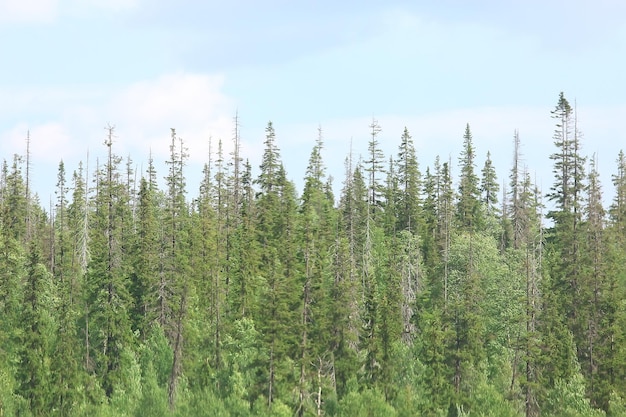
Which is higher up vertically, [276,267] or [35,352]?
[276,267]

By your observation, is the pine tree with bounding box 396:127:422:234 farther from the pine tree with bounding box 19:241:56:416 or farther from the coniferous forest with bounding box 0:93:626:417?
the pine tree with bounding box 19:241:56:416

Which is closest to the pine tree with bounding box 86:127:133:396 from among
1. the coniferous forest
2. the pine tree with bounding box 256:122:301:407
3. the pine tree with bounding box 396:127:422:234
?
the coniferous forest

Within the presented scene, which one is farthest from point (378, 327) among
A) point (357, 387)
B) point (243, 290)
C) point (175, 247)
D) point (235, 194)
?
point (235, 194)

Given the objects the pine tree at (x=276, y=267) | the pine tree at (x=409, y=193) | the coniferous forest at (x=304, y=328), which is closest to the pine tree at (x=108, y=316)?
the coniferous forest at (x=304, y=328)

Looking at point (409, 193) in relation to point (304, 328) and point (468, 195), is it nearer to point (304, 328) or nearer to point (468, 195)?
point (468, 195)

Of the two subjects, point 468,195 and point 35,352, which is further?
point 468,195

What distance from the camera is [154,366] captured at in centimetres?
5834

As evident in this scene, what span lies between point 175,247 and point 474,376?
27.3 meters

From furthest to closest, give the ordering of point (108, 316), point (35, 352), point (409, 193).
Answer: point (409, 193) → point (108, 316) → point (35, 352)

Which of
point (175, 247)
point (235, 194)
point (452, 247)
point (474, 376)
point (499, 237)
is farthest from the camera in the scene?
point (499, 237)

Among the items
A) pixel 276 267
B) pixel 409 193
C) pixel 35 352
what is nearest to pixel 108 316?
pixel 35 352

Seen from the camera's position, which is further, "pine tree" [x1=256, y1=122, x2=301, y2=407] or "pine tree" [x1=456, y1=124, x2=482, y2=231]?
"pine tree" [x1=456, y1=124, x2=482, y2=231]

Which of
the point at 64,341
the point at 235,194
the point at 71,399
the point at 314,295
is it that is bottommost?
the point at 71,399

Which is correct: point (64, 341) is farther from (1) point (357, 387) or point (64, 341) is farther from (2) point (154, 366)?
(1) point (357, 387)
